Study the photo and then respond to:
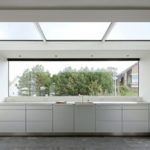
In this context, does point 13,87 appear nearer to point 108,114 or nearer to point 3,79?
point 3,79

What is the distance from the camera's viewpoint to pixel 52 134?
22.0 ft

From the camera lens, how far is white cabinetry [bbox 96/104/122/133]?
670 centimetres

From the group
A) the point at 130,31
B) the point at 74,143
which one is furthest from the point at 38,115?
the point at 130,31

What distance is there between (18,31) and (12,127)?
271 centimetres

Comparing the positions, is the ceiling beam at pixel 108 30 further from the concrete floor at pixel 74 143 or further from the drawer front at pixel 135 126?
the concrete floor at pixel 74 143

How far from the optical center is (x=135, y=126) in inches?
264

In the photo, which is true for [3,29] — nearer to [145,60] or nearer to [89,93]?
[89,93]

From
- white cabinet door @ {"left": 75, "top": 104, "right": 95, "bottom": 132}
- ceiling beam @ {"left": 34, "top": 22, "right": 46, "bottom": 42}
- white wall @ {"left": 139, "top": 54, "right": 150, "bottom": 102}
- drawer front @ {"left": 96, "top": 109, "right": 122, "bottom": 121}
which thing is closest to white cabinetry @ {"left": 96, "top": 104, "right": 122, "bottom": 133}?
drawer front @ {"left": 96, "top": 109, "right": 122, "bottom": 121}

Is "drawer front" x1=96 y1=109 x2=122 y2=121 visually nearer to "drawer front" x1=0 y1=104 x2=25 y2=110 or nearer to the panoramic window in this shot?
the panoramic window

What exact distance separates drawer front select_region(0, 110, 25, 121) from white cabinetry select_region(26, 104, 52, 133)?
159mm

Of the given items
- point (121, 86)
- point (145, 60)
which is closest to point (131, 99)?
point (121, 86)
